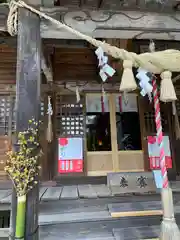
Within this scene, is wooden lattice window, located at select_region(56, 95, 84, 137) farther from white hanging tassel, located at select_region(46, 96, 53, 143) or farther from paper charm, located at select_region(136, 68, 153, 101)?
paper charm, located at select_region(136, 68, 153, 101)

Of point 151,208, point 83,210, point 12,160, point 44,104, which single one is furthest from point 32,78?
point 44,104

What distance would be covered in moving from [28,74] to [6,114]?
2753 mm

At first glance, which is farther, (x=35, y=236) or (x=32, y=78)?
(x=32, y=78)

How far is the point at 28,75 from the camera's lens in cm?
198

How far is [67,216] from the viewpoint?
225cm

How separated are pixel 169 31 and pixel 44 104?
3057mm

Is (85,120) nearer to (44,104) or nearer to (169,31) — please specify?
(44,104)

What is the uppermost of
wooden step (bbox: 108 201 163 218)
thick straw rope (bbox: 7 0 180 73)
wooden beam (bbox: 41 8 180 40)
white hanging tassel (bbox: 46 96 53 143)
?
wooden beam (bbox: 41 8 180 40)

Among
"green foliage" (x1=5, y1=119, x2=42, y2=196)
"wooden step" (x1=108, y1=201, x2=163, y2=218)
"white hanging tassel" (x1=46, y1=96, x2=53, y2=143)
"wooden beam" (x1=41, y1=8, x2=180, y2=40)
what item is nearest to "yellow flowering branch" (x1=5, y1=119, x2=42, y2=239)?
"green foliage" (x1=5, y1=119, x2=42, y2=196)

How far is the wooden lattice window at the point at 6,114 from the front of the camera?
14.2 feet

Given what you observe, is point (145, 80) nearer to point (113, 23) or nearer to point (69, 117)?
point (113, 23)

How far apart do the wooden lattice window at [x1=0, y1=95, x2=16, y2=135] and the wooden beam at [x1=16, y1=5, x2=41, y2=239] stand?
2.60 m

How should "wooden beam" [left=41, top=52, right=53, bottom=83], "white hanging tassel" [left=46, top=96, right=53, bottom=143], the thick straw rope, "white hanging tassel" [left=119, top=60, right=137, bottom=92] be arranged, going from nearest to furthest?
"white hanging tassel" [left=119, top=60, right=137, bottom=92]
the thick straw rope
"wooden beam" [left=41, top=52, right=53, bottom=83]
"white hanging tassel" [left=46, top=96, right=53, bottom=143]

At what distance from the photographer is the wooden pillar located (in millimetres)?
1874
